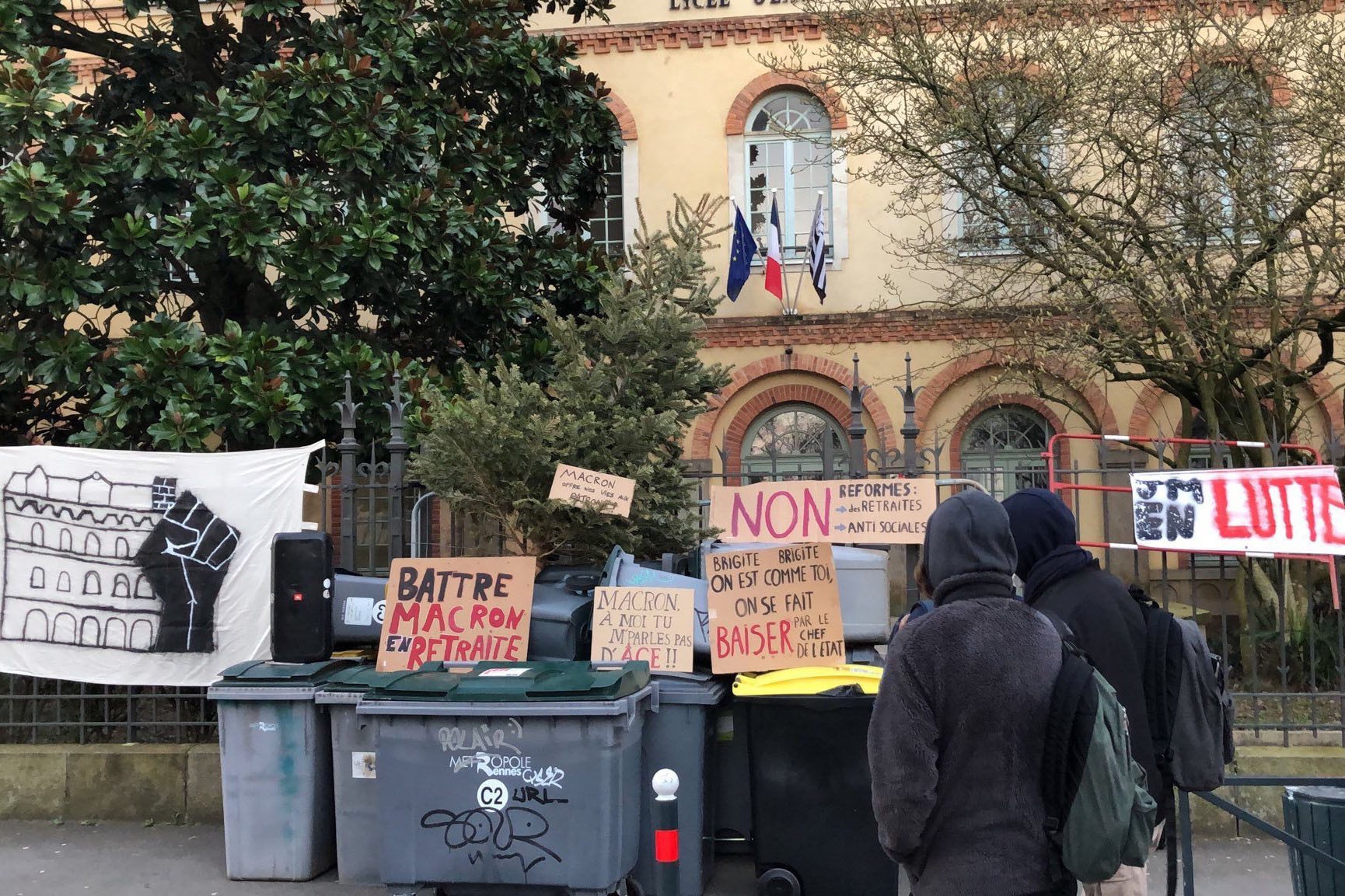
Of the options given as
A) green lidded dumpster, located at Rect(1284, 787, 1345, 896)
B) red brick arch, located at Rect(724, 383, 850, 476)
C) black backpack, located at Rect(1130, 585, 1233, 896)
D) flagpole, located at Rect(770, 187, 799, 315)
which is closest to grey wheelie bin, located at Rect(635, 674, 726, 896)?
black backpack, located at Rect(1130, 585, 1233, 896)

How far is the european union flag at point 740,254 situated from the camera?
15.1 metres

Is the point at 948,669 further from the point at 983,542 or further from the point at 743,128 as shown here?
the point at 743,128

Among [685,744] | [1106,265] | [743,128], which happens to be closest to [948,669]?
[685,744]

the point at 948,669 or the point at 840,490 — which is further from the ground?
the point at 840,490

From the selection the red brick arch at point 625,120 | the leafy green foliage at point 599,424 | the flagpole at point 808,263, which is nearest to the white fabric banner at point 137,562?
the leafy green foliage at point 599,424

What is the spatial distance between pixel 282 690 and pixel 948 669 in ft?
14.4

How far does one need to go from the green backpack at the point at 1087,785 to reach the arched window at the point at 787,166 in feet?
44.6

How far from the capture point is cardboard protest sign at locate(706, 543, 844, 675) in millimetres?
6184

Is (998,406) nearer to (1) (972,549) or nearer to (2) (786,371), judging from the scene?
(2) (786,371)

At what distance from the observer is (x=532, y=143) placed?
37.0ft

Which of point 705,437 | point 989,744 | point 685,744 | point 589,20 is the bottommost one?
point 685,744

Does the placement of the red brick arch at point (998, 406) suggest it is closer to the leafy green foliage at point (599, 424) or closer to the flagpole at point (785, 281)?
the flagpole at point (785, 281)

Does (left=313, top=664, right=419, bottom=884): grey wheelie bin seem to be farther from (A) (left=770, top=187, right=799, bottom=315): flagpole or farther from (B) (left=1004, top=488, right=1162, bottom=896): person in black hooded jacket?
(A) (left=770, top=187, right=799, bottom=315): flagpole

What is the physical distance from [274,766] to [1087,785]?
4764mm
